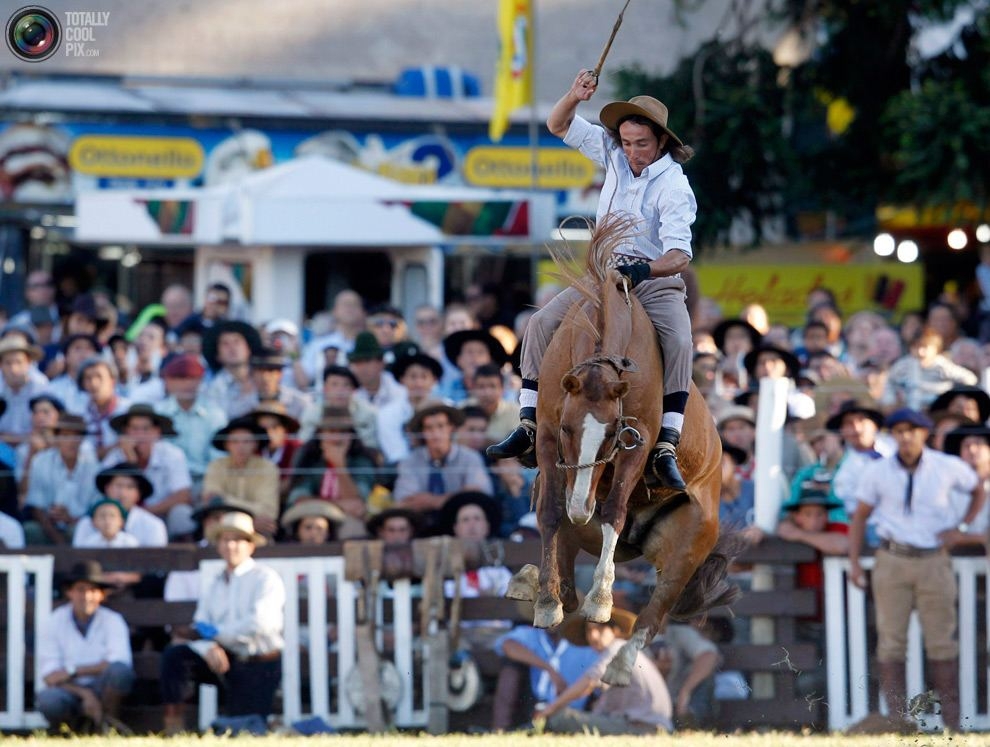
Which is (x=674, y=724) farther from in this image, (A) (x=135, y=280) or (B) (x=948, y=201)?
(A) (x=135, y=280)

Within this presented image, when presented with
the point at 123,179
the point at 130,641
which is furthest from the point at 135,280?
the point at 130,641

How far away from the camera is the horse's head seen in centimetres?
636

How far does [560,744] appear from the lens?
8273 millimetres

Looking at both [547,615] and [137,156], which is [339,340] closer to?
[547,615]

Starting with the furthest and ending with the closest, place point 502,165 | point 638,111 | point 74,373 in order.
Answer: point 502,165 < point 74,373 < point 638,111

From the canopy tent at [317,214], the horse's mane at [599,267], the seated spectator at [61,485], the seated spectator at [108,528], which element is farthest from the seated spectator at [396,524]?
the canopy tent at [317,214]

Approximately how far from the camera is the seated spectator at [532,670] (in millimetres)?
9508

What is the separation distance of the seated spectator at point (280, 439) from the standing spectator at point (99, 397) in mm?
1012

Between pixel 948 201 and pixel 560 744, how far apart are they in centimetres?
985

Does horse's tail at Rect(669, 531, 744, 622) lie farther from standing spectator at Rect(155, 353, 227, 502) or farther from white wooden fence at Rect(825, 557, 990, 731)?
standing spectator at Rect(155, 353, 227, 502)

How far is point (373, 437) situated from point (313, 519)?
860 mm

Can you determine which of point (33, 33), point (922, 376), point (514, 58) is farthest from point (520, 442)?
point (514, 58)

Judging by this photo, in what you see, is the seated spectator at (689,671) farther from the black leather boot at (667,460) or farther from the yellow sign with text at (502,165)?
the yellow sign with text at (502,165)

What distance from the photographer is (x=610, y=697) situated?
937 cm
